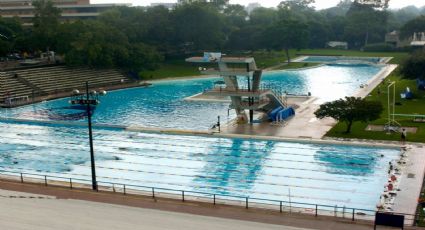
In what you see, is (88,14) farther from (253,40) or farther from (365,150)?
(365,150)

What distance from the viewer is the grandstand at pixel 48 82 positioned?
66250 millimetres

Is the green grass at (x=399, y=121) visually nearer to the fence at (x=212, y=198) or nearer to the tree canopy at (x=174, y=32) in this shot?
the fence at (x=212, y=198)

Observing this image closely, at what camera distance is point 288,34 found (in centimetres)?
10494

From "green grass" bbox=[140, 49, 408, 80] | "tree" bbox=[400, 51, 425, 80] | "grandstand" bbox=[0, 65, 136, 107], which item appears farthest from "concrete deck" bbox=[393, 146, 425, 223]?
"green grass" bbox=[140, 49, 408, 80]

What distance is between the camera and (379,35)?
12775 cm

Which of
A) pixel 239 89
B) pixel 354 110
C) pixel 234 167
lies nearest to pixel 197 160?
pixel 234 167

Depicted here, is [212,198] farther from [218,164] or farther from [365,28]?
[365,28]

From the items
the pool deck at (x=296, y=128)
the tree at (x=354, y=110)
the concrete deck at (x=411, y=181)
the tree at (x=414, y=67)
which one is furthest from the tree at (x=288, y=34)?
the concrete deck at (x=411, y=181)

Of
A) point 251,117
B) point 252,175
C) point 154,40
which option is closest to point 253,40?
point 154,40

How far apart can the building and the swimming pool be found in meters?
100

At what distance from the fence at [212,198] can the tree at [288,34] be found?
258 feet

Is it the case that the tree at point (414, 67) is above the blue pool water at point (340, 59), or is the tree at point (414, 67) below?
above

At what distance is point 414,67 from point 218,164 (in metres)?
32.2

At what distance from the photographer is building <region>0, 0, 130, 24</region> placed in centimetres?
13988
